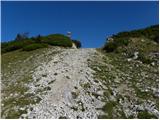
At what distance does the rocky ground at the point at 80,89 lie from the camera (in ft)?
53.5

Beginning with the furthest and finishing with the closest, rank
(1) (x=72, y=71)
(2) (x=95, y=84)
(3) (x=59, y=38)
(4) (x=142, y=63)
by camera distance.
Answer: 1. (3) (x=59, y=38)
2. (4) (x=142, y=63)
3. (1) (x=72, y=71)
4. (2) (x=95, y=84)

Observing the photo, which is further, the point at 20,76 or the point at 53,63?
the point at 53,63

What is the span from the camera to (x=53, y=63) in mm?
25141

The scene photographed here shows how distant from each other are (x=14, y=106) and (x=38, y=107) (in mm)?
1200

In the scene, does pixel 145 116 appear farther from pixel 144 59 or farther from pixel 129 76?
pixel 144 59

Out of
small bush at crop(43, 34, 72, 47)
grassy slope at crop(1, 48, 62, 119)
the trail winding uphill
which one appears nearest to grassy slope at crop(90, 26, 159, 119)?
the trail winding uphill

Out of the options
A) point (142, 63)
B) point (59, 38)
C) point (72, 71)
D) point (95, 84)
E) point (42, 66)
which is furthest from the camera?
point (59, 38)

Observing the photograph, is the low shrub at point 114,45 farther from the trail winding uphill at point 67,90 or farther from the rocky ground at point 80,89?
the trail winding uphill at point 67,90

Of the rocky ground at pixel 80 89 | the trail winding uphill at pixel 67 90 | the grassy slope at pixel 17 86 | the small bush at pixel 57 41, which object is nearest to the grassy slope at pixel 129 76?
the rocky ground at pixel 80 89

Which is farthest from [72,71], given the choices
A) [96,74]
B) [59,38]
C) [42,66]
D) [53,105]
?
[59,38]

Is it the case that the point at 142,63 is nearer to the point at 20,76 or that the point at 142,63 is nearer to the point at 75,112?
the point at 20,76

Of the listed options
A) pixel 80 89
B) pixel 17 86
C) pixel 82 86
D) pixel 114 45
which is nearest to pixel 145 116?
pixel 80 89

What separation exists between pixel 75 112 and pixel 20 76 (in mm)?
7393

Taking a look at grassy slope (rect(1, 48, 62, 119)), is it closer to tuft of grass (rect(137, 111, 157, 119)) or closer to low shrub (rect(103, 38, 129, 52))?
tuft of grass (rect(137, 111, 157, 119))
